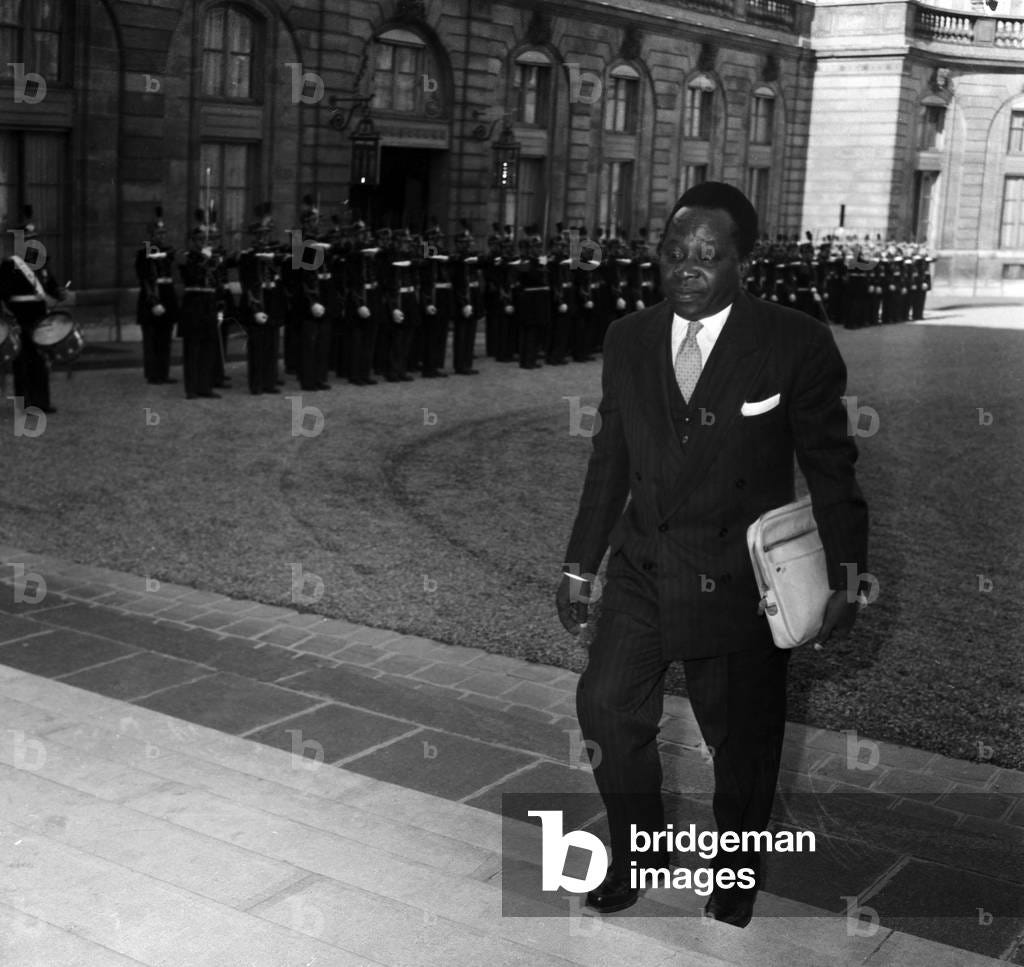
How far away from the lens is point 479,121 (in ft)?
99.7

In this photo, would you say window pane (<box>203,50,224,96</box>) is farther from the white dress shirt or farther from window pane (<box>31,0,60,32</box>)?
Result: the white dress shirt

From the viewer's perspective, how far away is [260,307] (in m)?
16.2

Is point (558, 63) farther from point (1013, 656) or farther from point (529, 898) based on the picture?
point (529, 898)

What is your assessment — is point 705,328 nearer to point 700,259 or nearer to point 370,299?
point 700,259

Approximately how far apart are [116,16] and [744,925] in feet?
67.3

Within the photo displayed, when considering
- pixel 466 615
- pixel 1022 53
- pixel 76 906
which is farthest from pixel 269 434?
pixel 1022 53

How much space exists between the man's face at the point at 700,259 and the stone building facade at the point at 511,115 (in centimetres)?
1884

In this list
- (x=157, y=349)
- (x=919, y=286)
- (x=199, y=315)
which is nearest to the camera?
(x=199, y=315)

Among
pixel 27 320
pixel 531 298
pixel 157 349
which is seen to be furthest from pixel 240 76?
pixel 27 320

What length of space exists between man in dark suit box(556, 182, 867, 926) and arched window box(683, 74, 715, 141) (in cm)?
3539

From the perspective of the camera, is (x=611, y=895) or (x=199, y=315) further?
(x=199, y=315)

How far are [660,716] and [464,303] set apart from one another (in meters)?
15.2

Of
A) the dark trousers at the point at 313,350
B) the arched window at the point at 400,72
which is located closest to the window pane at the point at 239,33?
the arched window at the point at 400,72

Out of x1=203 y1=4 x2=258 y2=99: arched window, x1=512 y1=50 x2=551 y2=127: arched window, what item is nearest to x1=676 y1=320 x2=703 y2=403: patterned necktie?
x1=203 y1=4 x2=258 y2=99: arched window
